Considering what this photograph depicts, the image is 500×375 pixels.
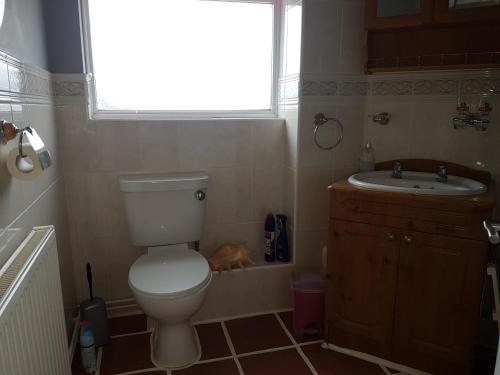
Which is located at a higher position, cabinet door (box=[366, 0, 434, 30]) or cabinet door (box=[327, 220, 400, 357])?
cabinet door (box=[366, 0, 434, 30])

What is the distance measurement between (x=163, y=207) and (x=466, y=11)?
5.51 ft

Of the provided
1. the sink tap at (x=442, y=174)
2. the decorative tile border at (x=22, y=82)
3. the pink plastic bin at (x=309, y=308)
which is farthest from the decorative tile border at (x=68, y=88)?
the sink tap at (x=442, y=174)

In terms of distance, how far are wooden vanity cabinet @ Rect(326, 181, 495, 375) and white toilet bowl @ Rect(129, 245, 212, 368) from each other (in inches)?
25.5

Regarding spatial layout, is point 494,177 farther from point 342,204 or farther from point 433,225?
point 342,204

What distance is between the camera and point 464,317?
163cm

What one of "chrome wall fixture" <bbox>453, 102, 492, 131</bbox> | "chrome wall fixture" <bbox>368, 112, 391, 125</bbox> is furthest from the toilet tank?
"chrome wall fixture" <bbox>453, 102, 492, 131</bbox>

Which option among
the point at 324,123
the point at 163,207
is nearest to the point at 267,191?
the point at 324,123

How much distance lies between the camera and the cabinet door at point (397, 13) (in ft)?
5.96

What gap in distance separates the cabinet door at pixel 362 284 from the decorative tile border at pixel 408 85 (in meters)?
0.74

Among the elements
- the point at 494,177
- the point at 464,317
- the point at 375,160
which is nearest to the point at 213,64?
the point at 375,160

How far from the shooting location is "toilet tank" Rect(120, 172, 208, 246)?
2.00 meters

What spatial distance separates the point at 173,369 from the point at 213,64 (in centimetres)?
163

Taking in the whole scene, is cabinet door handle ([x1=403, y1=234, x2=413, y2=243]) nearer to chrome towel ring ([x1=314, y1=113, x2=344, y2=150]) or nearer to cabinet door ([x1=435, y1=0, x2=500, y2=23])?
chrome towel ring ([x1=314, y1=113, x2=344, y2=150])

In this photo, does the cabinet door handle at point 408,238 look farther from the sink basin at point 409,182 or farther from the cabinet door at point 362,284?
the sink basin at point 409,182
